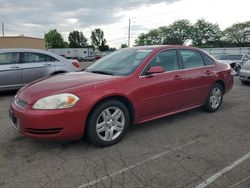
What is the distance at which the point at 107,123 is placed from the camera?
3.67 m

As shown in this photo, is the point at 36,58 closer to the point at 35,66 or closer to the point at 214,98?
the point at 35,66

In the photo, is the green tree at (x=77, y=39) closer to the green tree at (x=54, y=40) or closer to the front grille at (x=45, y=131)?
the green tree at (x=54, y=40)

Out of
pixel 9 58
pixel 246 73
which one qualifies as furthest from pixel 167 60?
pixel 246 73

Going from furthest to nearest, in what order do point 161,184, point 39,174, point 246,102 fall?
point 246,102 < point 39,174 < point 161,184

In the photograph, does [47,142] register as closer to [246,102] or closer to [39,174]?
[39,174]

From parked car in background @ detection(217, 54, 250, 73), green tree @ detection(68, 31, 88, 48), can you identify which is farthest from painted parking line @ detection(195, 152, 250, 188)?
green tree @ detection(68, 31, 88, 48)

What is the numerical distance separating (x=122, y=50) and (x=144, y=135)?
1.81 meters

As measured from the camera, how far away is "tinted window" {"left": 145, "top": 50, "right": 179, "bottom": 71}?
437cm

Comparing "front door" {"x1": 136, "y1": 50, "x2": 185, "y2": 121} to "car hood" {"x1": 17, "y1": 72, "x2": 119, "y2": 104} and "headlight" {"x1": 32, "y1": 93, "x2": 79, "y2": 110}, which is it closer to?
"car hood" {"x1": 17, "y1": 72, "x2": 119, "y2": 104}

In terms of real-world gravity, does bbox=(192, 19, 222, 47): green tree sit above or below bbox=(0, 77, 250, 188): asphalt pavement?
above

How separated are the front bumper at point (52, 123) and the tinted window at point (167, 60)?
5.36 ft

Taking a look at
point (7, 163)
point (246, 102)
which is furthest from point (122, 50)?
point (246, 102)

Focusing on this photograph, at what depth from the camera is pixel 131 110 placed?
395 centimetres

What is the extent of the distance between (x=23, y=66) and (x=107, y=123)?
485cm
